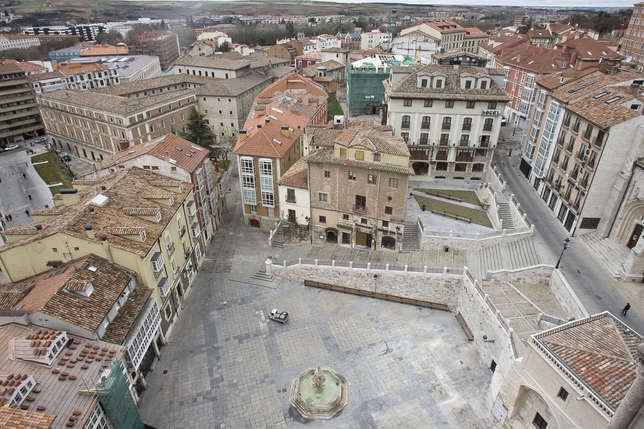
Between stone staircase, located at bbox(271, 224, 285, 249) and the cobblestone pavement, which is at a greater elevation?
stone staircase, located at bbox(271, 224, 285, 249)

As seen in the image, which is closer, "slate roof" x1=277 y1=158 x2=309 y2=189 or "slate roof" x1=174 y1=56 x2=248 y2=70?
"slate roof" x1=277 y1=158 x2=309 y2=189

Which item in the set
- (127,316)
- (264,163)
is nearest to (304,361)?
(127,316)

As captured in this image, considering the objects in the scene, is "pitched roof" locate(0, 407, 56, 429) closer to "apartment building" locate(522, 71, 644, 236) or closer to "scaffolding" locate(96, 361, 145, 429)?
"scaffolding" locate(96, 361, 145, 429)

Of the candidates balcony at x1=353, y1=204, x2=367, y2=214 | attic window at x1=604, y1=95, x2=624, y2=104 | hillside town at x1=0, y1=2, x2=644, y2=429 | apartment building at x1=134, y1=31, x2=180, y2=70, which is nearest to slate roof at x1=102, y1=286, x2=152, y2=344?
hillside town at x1=0, y1=2, x2=644, y2=429

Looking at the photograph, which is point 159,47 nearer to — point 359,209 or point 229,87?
point 229,87

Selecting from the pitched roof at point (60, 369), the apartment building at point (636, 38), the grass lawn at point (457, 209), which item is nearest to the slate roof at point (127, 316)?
the pitched roof at point (60, 369)

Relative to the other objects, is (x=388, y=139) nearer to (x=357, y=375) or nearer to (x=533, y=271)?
(x=533, y=271)

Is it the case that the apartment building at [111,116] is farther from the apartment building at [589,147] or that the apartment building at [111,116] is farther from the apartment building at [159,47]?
the apartment building at [159,47]
